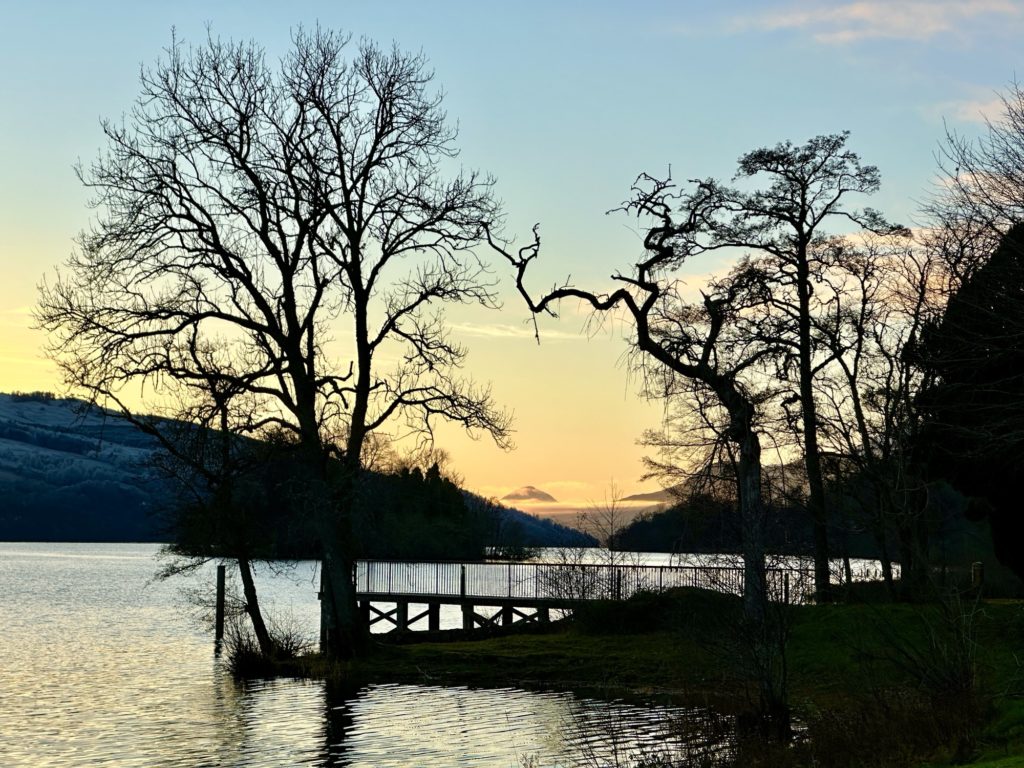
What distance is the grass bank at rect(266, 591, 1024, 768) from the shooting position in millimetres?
15266

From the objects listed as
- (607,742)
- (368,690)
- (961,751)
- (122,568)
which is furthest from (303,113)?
(122,568)

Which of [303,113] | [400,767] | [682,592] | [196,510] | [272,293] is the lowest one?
[400,767]

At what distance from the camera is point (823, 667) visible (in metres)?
28.5

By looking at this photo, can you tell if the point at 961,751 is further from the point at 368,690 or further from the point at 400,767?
the point at 368,690

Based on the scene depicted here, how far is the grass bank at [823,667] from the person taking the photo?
15.3 m

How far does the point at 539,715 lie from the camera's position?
2642cm

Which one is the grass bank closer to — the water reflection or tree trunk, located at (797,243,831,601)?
the water reflection

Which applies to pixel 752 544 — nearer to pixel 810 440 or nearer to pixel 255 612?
pixel 810 440

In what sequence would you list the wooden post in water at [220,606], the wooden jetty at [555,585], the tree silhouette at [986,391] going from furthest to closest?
the wooden post in water at [220,606] → the wooden jetty at [555,585] → the tree silhouette at [986,391]

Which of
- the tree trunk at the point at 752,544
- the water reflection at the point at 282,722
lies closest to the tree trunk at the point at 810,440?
the water reflection at the point at 282,722

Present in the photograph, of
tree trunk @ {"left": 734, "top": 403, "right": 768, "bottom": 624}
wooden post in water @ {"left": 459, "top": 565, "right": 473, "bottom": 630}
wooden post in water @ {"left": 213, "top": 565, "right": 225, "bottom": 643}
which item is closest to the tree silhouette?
tree trunk @ {"left": 734, "top": 403, "right": 768, "bottom": 624}

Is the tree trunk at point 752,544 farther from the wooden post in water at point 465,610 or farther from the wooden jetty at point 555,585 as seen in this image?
the wooden post in water at point 465,610

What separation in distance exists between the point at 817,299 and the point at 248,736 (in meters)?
21.7

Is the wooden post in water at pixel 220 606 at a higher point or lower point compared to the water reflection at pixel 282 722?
higher
